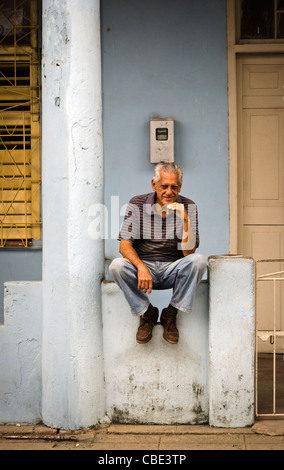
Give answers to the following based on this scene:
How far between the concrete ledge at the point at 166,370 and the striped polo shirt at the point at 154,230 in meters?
0.35

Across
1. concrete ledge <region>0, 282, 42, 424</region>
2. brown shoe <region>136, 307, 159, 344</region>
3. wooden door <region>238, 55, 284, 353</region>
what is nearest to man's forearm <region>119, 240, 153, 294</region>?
brown shoe <region>136, 307, 159, 344</region>

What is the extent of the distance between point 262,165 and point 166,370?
279 centimetres

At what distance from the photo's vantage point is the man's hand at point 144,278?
4102 mm

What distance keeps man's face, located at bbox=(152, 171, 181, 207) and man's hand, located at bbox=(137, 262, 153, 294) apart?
1.71 feet

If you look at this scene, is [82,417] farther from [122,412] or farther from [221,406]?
[221,406]

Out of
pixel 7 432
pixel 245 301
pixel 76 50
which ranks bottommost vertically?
pixel 7 432

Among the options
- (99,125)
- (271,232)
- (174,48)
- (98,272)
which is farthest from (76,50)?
(271,232)

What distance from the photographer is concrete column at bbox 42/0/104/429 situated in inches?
174

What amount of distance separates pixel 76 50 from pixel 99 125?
0.55m

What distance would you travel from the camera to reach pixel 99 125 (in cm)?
456

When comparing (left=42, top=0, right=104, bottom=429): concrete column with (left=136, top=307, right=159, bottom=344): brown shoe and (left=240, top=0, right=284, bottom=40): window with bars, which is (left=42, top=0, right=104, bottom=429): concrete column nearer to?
(left=136, top=307, right=159, bottom=344): brown shoe

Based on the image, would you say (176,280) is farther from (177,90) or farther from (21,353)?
(177,90)

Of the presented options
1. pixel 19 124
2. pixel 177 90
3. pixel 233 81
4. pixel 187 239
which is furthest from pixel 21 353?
pixel 233 81

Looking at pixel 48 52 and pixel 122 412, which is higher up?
pixel 48 52
